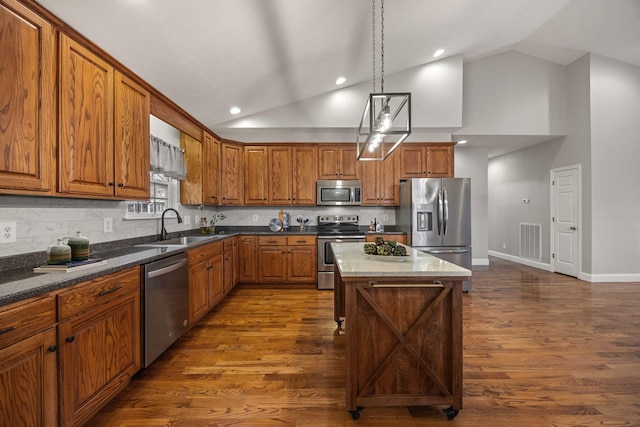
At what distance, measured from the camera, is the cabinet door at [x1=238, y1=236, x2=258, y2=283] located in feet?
15.2

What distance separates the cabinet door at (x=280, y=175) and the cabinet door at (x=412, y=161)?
78.7 inches

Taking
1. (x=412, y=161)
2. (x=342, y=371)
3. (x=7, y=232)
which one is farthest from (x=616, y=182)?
(x=7, y=232)

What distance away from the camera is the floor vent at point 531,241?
6188mm

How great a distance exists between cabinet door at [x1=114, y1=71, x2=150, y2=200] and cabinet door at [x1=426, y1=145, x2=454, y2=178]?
427cm

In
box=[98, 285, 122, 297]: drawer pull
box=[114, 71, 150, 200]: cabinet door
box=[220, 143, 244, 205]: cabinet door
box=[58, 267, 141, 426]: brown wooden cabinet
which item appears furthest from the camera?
box=[220, 143, 244, 205]: cabinet door

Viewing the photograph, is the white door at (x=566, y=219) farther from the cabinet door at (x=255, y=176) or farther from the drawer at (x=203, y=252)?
the drawer at (x=203, y=252)

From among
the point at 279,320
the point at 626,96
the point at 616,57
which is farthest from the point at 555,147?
the point at 279,320

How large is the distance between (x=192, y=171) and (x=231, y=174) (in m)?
→ 0.77

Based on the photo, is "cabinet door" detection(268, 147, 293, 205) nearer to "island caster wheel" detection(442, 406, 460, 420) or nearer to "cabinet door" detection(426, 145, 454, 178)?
"cabinet door" detection(426, 145, 454, 178)

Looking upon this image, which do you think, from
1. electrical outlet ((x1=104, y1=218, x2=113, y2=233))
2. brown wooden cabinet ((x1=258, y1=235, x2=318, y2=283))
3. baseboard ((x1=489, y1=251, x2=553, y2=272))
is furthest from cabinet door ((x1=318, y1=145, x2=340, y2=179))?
baseboard ((x1=489, y1=251, x2=553, y2=272))

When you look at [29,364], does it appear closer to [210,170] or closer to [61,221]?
[61,221]

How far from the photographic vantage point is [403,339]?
175 centimetres

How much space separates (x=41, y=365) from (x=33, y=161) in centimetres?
108

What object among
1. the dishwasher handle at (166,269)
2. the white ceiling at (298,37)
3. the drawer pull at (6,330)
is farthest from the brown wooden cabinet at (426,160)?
the drawer pull at (6,330)
